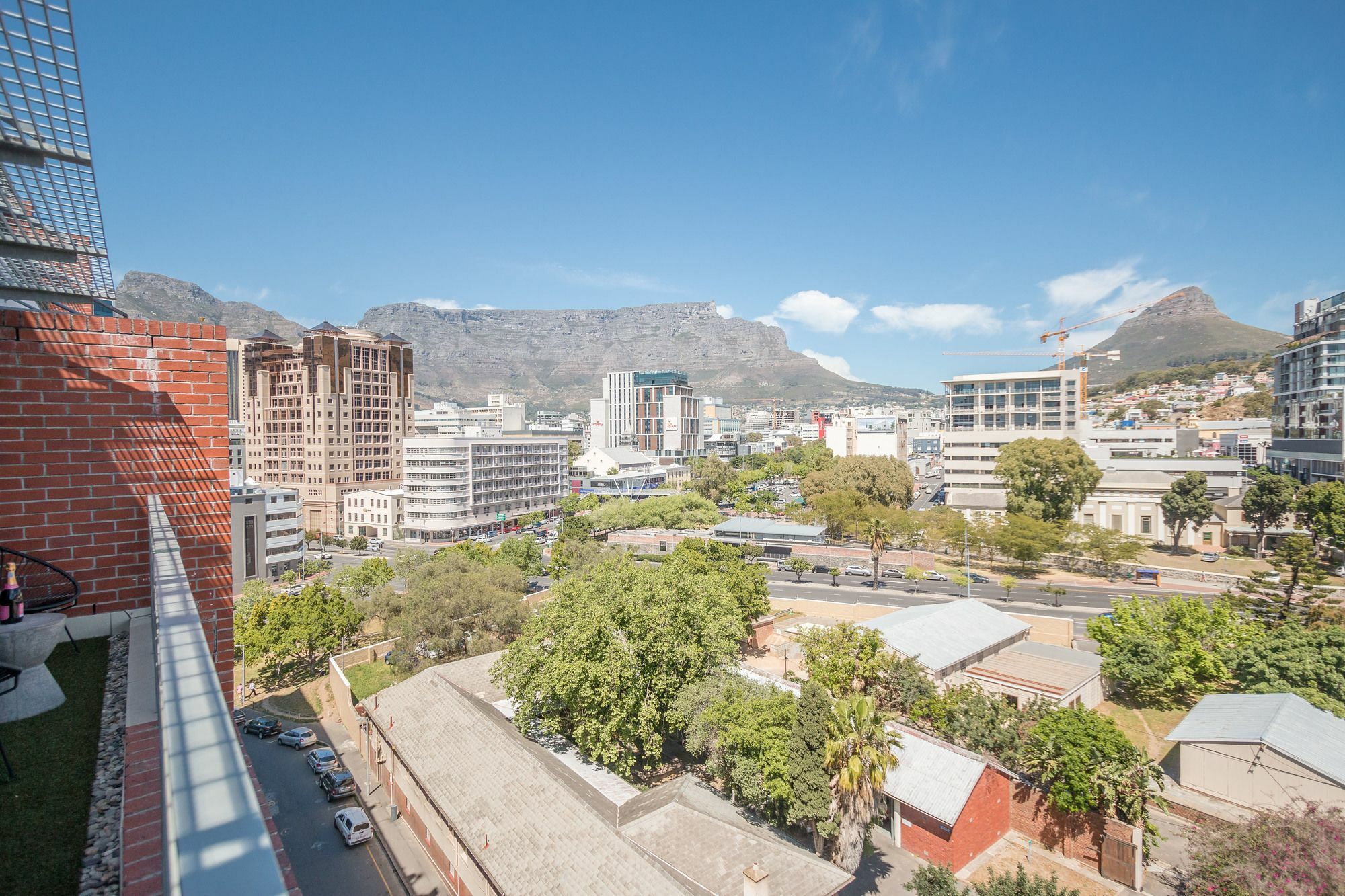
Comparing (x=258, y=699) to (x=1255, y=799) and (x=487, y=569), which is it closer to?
(x=487, y=569)

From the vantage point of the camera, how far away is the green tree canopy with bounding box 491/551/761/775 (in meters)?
16.2

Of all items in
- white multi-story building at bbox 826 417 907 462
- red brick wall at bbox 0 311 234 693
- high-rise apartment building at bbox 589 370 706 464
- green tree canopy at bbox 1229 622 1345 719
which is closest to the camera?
red brick wall at bbox 0 311 234 693

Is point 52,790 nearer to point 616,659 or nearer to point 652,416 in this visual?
point 616,659

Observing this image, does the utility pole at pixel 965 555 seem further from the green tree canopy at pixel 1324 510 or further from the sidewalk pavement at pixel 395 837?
the sidewalk pavement at pixel 395 837

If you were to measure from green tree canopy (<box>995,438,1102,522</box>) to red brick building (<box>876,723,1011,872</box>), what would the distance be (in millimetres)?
31525

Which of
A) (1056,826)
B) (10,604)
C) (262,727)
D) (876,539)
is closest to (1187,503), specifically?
(876,539)

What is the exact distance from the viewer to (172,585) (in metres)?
3.50

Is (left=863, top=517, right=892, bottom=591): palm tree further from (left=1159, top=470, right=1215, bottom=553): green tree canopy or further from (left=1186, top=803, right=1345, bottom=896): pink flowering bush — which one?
(left=1186, top=803, right=1345, bottom=896): pink flowering bush

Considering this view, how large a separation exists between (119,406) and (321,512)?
64405 millimetres

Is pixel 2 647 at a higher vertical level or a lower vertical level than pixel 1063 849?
higher

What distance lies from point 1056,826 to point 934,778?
317 centimetres

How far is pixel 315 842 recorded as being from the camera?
16953 mm

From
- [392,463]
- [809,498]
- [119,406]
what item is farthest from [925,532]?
[392,463]

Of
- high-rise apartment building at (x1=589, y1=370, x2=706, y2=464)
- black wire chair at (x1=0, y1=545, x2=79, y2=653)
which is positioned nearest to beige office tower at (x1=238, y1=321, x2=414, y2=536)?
high-rise apartment building at (x1=589, y1=370, x2=706, y2=464)
